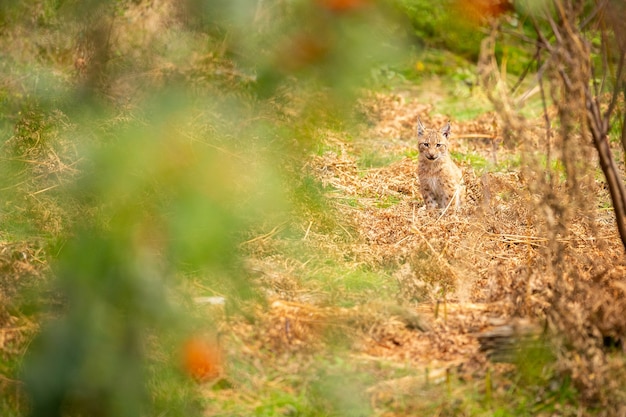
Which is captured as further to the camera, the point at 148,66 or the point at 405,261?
the point at 405,261

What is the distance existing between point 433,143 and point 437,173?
1.25 ft

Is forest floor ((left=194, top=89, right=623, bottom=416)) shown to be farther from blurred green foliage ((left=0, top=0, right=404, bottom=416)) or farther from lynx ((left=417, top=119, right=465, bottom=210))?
lynx ((left=417, top=119, right=465, bottom=210))

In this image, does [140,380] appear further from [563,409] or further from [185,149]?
[563,409]

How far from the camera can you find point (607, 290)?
3.92 m

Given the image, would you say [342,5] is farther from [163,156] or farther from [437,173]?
[437,173]

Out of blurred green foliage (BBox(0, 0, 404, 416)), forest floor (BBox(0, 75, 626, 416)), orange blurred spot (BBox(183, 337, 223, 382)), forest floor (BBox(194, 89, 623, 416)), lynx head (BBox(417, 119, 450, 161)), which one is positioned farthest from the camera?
lynx head (BBox(417, 119, 450, 161))

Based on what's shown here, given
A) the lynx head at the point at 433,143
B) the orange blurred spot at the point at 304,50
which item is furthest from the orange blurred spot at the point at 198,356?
the lynx head at the point at 433,143

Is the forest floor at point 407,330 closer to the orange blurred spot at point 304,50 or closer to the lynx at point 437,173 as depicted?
the orange blurred spot at point 304,50

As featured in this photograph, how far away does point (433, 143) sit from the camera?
7.29m

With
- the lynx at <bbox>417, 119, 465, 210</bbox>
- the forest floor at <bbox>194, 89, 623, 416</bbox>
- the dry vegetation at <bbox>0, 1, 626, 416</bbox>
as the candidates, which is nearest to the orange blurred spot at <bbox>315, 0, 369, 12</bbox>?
the dry vegetation at <bbox>0, 1, 626, 416</bbox>

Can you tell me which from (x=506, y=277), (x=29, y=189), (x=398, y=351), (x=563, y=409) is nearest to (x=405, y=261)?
(x=506, y=277)

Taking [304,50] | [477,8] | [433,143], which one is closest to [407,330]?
[477,8]

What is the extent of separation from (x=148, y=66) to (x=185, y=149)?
17 cm

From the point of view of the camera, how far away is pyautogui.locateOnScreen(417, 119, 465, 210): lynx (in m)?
6.85
